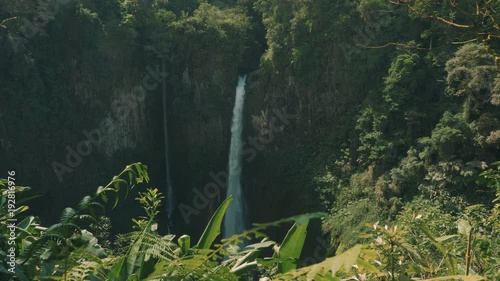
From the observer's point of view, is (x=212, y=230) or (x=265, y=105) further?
(x=265, y=105)

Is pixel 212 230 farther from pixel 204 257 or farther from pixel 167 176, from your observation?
pixel 167 176

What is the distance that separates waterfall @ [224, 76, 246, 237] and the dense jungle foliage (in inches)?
10.1

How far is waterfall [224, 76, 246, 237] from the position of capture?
51.0 ft

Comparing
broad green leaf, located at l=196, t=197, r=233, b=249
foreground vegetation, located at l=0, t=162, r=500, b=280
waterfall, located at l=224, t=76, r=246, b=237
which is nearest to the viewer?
foreground vegetation, located at l=0, t=162, r=500, b=280

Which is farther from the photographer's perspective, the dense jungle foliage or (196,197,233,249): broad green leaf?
the dense jungle foliage

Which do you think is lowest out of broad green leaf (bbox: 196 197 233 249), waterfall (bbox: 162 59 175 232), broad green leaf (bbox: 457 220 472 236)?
waterfall (bbox: 162 59 175 232)

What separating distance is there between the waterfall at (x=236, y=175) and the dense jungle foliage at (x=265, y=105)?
10.1 inches

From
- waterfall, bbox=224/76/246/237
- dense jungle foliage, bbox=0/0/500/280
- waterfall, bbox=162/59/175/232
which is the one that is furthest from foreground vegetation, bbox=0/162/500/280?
waterfall, bbox=162/59/175/232

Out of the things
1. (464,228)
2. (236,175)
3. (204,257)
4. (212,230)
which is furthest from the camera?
(236,175)

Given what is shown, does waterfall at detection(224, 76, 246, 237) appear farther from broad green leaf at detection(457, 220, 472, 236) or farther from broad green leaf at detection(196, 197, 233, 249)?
broad green leaf at detection(457, 220, 472, 236)

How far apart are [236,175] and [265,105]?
2274 mm

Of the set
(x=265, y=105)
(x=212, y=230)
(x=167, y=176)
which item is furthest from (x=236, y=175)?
(x=212, y=230)

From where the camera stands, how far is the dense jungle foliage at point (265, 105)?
10852 mm

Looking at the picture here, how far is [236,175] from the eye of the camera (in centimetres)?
1642
